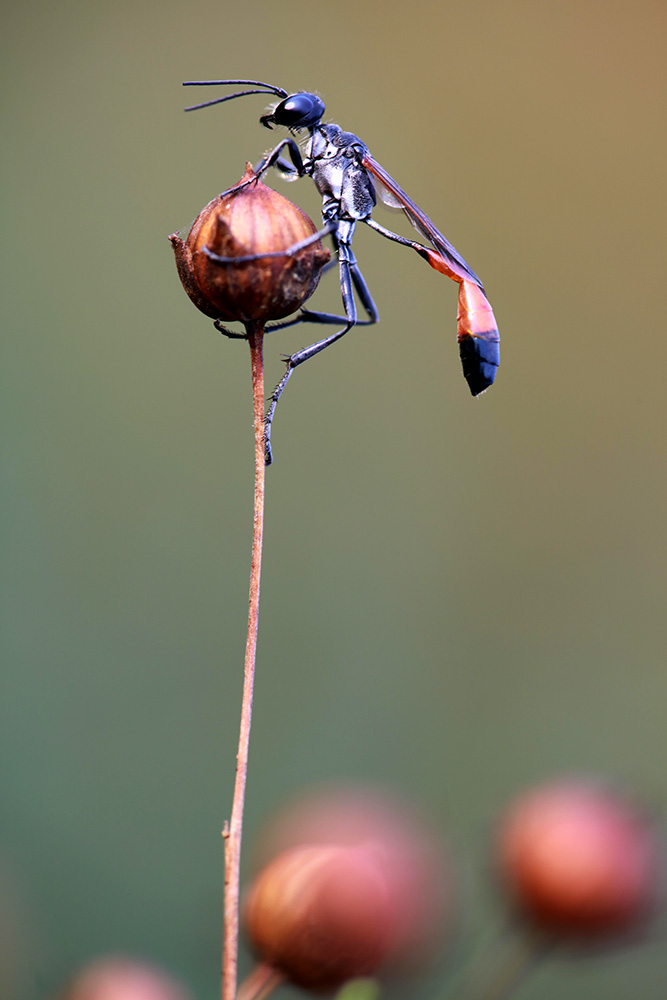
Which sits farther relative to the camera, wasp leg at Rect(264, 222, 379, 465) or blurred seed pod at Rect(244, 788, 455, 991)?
wasp leg at Rect(264, 222, 379, 465)

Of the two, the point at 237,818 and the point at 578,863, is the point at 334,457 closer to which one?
the point at 578,863

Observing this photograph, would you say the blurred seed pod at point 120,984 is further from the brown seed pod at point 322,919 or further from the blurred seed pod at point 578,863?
the blurred seed pod at point 578,863

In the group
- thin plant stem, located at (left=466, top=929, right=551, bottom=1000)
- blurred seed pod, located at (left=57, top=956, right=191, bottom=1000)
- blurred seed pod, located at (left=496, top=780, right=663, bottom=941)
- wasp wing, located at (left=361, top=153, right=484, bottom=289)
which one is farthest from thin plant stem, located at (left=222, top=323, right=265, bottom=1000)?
wasp wing, located at (left=361, top=153, right=484, bottom=289)

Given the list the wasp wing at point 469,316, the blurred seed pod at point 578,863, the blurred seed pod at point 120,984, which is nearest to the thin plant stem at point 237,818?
the blurred seed pod at point 120,984

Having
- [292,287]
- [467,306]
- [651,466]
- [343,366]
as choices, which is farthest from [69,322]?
[292,287]

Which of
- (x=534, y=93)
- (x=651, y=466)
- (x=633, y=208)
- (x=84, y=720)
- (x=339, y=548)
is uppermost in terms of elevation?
(x=534, y=93)

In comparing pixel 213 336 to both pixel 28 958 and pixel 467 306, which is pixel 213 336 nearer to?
A: pixel 467 306

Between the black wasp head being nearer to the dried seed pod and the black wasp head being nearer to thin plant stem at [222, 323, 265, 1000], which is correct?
the dried seed pod
